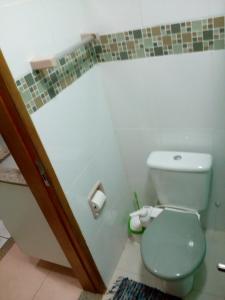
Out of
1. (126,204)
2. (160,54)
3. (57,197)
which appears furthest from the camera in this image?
(126,204)

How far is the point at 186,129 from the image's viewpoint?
1.53m

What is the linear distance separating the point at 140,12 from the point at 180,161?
31.9 inches

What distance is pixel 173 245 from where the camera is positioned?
1.42 m

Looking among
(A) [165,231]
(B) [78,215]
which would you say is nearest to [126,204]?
(A) [165,231]

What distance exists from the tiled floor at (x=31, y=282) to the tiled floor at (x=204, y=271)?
0.33 m

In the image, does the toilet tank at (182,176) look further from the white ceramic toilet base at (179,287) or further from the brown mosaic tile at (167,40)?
the brown mosaic tile at (167,40)

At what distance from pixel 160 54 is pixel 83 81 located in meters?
0.42

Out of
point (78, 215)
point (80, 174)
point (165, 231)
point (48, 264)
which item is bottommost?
point (48, 264)

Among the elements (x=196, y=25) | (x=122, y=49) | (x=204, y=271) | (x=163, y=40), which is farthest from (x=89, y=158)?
(x=204, y=271)

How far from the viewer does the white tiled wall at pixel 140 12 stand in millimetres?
1174

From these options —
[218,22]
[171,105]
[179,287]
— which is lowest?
[179,287]

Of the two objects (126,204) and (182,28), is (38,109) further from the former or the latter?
(126,204)

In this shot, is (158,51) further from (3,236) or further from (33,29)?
(3,236)

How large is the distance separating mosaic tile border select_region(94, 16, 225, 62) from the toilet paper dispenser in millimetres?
734
